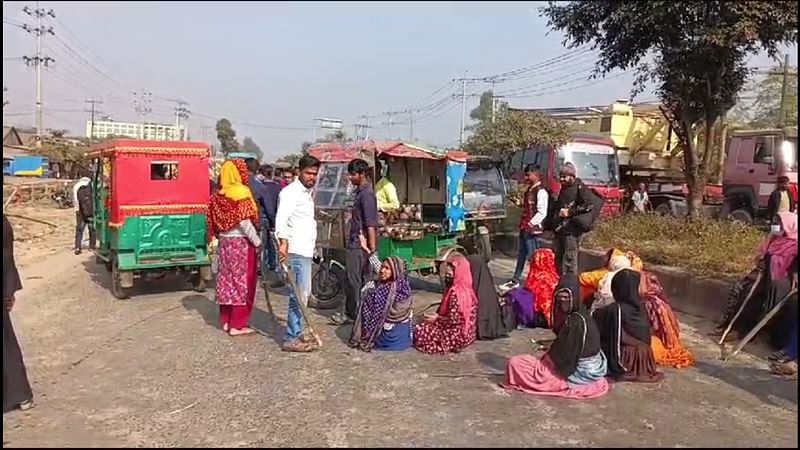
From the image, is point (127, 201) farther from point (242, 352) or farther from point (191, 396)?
point (191, 396)

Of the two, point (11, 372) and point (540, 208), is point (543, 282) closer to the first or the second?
point (540, 208)

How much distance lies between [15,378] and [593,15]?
10.2 m

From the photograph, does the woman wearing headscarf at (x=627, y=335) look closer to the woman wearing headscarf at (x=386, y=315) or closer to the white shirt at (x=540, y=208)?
the woman wearing headscarf at (x=386, y=315)

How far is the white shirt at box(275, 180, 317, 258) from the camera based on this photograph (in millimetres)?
6477

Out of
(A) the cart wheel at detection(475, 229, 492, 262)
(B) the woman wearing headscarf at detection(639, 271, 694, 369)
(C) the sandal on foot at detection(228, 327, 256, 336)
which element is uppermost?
(A) the cart wheel at detection(475, 229, 492, 262)

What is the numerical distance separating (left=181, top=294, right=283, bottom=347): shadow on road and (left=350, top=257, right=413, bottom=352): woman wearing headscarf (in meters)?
0.81

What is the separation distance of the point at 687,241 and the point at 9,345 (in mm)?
8923

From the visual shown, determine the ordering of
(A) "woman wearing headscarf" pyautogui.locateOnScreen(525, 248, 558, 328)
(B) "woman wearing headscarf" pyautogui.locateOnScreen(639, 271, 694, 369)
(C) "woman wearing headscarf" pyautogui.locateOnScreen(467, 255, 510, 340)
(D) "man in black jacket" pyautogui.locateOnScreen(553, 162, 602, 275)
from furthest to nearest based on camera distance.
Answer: (D) "man in black jacket" pyautogui.locateOnScreen(553, 162, 602, 275) → (A) "woman wearing headscarf" pyautogui.locateOnScreen(525, 248, 558, 328) → (C) "woman wearing headscarf" pyautogui.locateOnScreen(467, 255, 510, 340) → (B) "woman wearing headscarf" pyautogui.locateOnScreen(639, 271, 694, 369)

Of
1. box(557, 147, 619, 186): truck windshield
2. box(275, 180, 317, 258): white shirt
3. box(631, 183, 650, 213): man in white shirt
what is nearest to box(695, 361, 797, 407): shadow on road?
box(275, 180, 317, 258): white shirt

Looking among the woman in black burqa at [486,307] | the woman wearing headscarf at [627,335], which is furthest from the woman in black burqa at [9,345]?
the woman wearing headscarf at [627,335]

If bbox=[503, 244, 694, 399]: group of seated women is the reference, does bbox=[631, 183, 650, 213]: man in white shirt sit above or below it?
above

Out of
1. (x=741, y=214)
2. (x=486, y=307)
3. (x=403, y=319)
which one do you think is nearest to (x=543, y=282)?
(x=486, y=307)

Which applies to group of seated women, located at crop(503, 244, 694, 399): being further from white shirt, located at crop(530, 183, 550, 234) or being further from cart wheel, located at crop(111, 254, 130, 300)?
cart wheel, located at crop(111, 254, 130, 300)

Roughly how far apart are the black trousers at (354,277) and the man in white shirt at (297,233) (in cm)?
90
